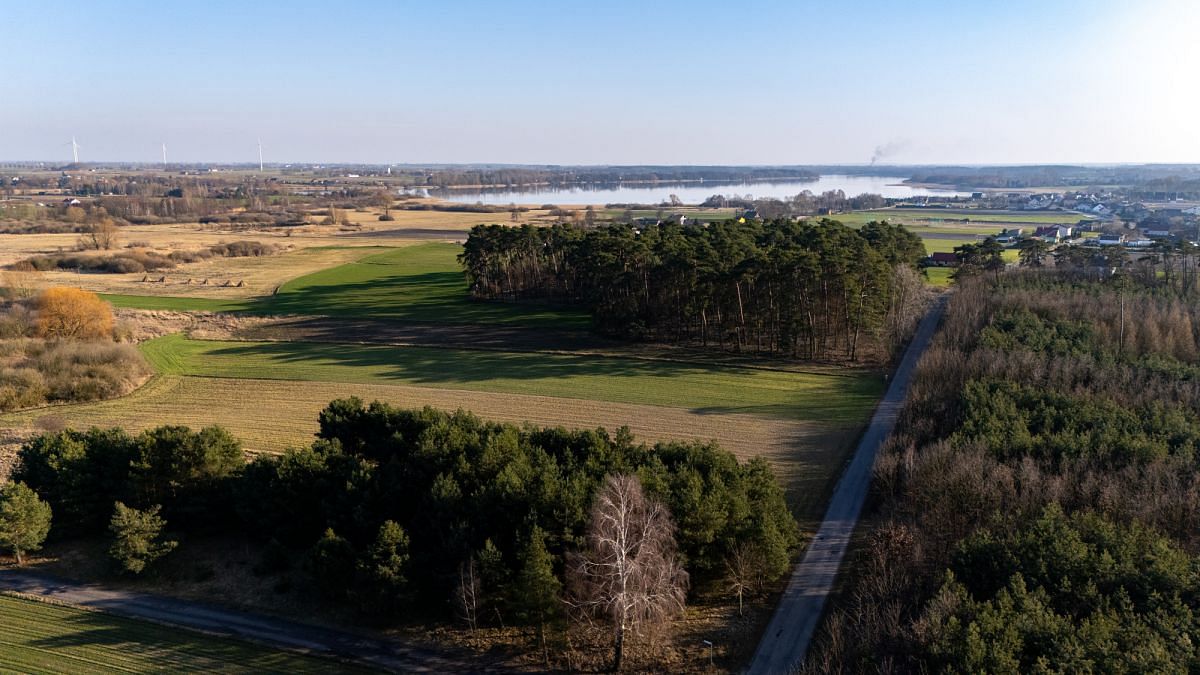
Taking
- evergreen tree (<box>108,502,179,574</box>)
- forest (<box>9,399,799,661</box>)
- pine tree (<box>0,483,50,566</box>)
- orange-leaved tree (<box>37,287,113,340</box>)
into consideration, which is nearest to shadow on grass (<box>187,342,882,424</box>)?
orange-leaved tree (<box>37,287,113,340</box>)

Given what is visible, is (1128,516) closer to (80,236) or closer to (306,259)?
(306,259)

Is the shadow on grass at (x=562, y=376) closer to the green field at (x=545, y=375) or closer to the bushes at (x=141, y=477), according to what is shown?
the green field at (x=545, y=375)

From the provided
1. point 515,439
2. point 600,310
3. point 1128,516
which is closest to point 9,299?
point 600,310

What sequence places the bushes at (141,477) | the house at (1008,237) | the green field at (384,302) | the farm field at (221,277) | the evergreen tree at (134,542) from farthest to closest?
the house at (1008,237) → the farm field at (221,277) → the green field at (384,302) → the bushes at (141,477) → the evergreen tree at (134,542)

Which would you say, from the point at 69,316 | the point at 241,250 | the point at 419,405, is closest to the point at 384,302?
the point at 69,316

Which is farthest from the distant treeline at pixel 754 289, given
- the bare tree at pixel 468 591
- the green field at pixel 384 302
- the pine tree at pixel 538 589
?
the bare tree at pixel 468 591

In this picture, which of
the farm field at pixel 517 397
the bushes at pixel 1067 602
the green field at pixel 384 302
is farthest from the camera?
the green field at pixel 384 302
